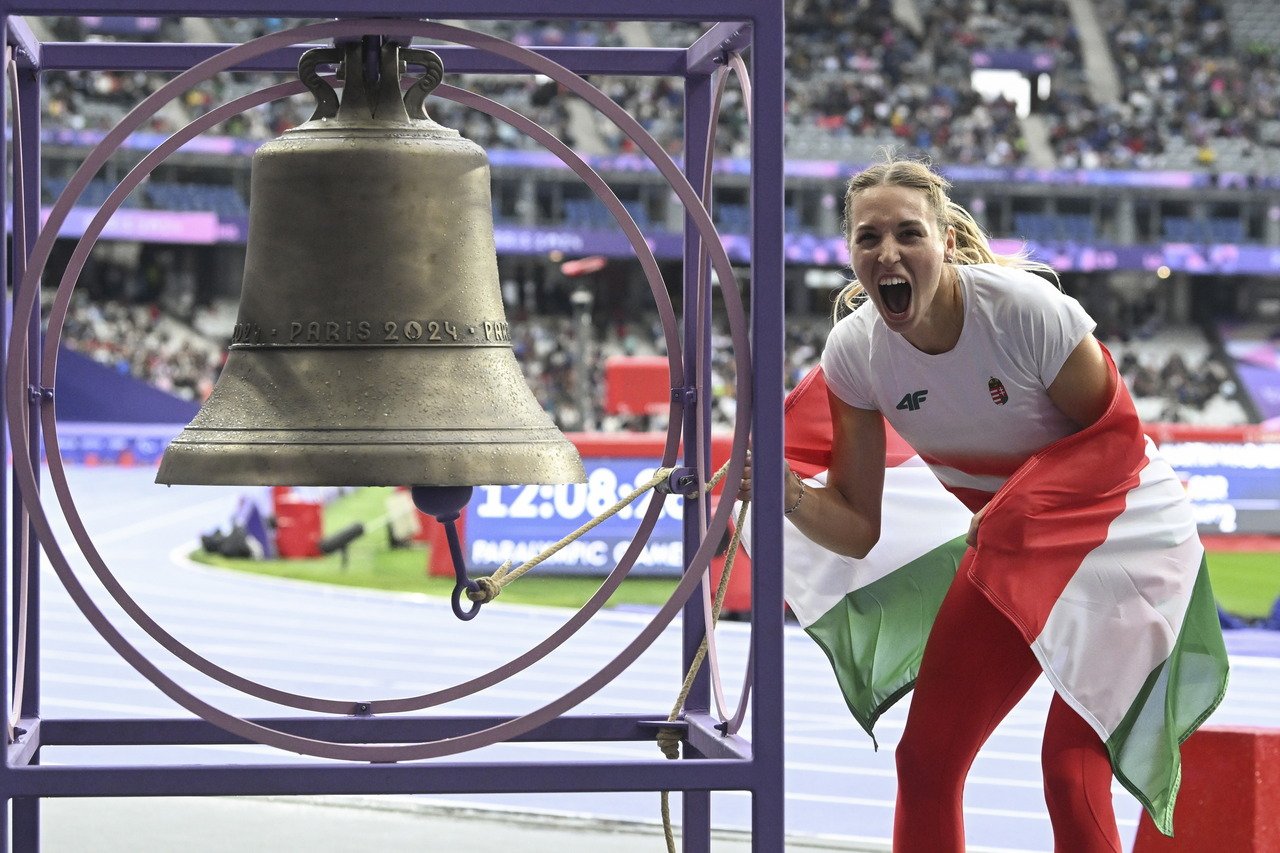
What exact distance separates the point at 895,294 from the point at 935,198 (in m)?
→ 0.23

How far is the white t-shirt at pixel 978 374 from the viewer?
10.6 feet

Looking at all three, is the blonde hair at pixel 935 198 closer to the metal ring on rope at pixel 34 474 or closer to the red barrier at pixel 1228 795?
the metal ring on rope at pixel 34 474

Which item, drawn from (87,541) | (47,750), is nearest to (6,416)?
(87,541)

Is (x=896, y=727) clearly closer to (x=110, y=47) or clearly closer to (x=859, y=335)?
(x=859, y=335)

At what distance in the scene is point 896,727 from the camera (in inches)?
325

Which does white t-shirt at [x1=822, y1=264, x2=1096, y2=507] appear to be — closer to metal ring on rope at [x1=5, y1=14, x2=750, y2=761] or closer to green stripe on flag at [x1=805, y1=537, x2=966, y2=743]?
green stripe on flag at [x1=805, y1=537, x2=966, y2=743]

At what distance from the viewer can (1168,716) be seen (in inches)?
127

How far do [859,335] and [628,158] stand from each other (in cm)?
3498

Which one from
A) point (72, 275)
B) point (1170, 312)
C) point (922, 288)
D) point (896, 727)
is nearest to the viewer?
point (72, 275)

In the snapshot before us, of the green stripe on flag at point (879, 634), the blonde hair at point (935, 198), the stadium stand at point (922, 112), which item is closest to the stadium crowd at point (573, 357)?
the stadium stand at point (922, 112)

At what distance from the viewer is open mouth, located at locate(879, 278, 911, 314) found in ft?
10.3

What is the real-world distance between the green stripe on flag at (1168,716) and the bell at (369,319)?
122 cm

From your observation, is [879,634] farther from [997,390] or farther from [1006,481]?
[997,390]

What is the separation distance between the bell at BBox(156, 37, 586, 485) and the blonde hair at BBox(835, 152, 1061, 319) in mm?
788
